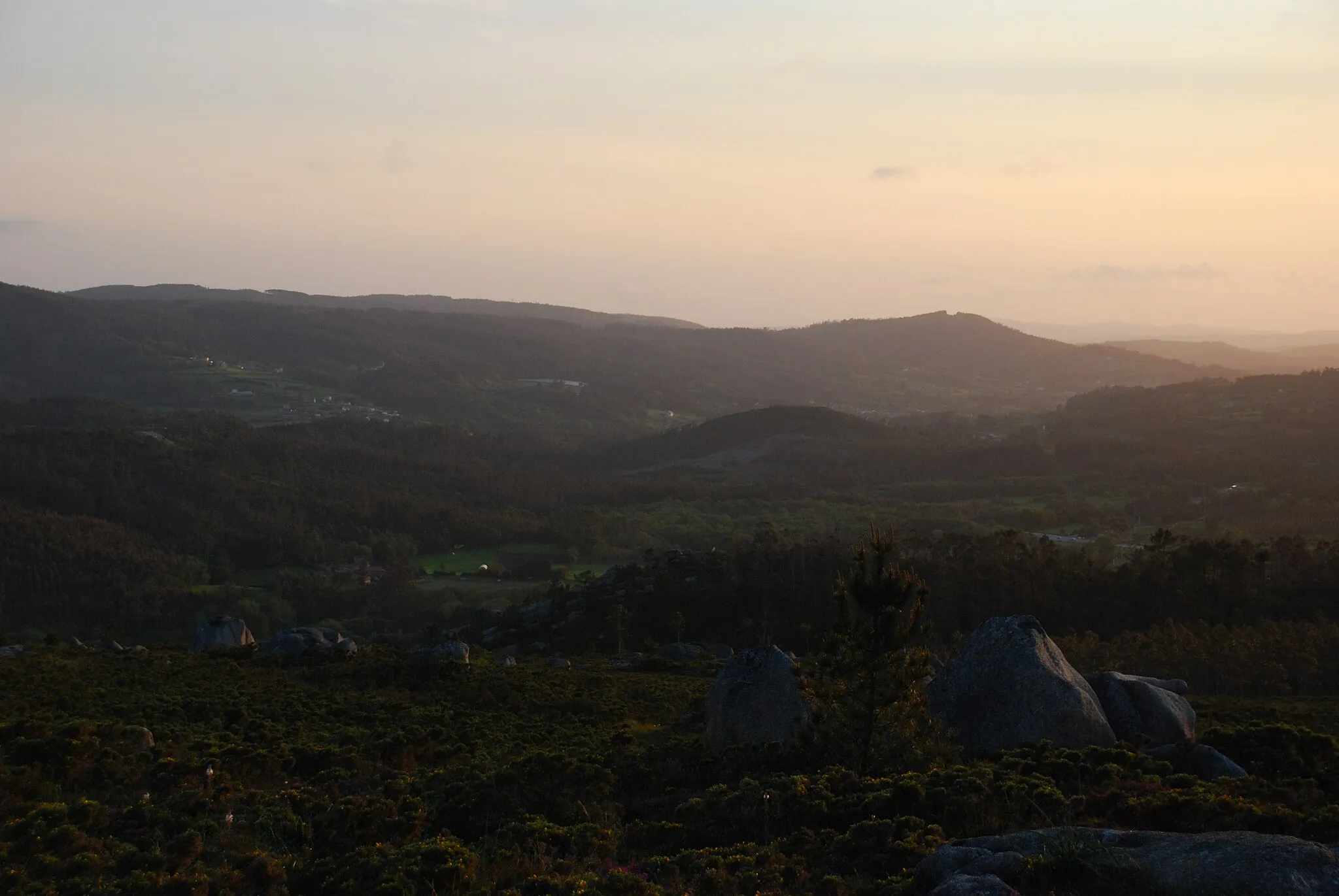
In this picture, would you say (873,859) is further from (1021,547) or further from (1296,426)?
(1296,426)

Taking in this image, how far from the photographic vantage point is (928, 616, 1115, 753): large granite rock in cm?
2417

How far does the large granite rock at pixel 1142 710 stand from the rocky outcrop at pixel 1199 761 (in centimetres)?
181

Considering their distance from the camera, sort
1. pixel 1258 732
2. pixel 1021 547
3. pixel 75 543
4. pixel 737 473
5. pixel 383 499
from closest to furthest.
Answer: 1. pixel 1258 732
2. pixel 1021 547
3. pixel 75 543
4. pixel 383 499
5. pixel 737 473

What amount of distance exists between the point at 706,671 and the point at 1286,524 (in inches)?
2636

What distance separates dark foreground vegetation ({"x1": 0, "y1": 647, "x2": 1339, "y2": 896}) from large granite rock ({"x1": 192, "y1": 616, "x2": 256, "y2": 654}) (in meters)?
19.7

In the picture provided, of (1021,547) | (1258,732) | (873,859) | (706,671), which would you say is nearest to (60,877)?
(873,859)

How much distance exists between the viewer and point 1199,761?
22.1m

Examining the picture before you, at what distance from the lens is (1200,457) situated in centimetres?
13162

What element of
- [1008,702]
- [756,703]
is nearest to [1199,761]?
[1008,702]

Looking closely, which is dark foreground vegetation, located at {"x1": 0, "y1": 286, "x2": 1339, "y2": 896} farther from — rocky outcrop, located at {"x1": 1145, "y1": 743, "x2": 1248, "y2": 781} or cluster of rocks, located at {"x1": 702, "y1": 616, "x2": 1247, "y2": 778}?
cluster of rocks, located at {"x1": 702, "y1": 616, "x2": 1247, "y2": 778}

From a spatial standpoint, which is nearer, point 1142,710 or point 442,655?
point 1142,710

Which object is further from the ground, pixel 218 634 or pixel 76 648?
pixel 76 648

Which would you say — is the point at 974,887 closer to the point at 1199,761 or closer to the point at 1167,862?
the point at 1167,862

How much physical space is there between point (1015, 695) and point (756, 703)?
6.26 meters
